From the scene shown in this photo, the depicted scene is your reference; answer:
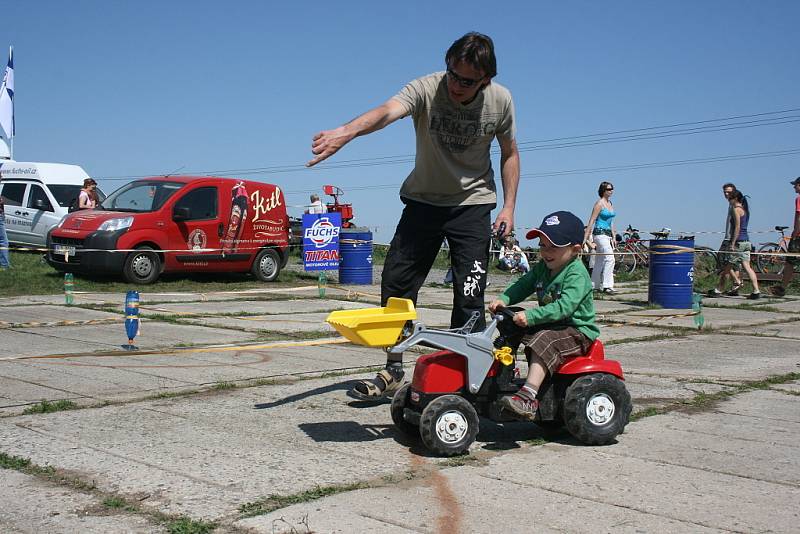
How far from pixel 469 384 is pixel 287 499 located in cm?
126

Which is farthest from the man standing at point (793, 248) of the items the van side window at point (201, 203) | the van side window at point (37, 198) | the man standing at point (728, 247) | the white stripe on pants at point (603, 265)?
the van side window at point (37, 198)

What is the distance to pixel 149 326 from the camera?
9516 mm

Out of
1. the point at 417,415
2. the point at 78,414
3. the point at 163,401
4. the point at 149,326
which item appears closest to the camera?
the point at 417,415

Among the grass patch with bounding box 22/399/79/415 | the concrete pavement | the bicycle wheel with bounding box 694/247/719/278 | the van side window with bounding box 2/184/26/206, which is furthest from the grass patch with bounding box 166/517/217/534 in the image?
the van side window with bounding box 2/184/26/206

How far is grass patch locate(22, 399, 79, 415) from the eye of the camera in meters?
4.96

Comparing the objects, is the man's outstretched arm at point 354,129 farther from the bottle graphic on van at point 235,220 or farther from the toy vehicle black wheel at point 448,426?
the bottle graphic on van at point 235,220

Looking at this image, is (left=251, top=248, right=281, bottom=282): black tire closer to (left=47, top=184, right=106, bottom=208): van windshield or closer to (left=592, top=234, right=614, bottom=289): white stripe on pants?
(left=47, top=184, right=106, bottom=208): van windshield

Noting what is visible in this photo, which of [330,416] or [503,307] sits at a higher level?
[503,307]

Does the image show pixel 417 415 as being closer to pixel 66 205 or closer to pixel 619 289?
pixel 619 289

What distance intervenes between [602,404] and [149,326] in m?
6.26

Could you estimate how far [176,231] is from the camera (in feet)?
51.3

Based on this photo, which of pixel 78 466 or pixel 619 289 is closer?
pixel 78 466

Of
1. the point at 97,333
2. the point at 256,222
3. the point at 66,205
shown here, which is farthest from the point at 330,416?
the point at 66,205

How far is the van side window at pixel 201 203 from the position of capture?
1591cm
